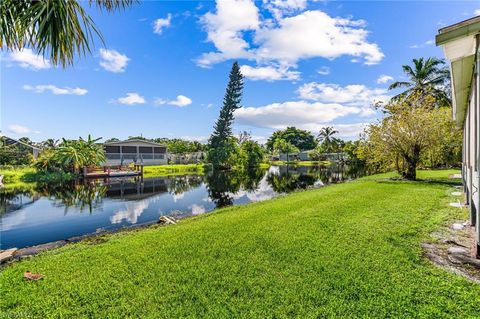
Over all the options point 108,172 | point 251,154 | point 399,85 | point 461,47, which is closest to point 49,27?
point 461,47

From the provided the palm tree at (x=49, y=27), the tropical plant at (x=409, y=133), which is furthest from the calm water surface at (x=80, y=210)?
the tropical plant at (x=409, y=133)

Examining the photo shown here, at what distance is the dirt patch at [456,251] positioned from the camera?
399cm

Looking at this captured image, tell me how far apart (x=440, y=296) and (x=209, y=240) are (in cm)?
399

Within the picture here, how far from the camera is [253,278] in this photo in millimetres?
3797

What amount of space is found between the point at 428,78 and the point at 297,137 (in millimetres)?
61069

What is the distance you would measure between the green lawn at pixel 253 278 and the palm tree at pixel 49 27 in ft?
10.6

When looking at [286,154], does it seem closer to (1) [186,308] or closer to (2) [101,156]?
(2) [101,156]

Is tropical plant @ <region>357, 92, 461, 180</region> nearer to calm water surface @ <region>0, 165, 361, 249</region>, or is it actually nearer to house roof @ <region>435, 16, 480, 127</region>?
calm water surface @ <region>0, 165, 361, 249</region>

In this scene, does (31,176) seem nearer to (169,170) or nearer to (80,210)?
(169,170)

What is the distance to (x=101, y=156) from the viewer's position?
32344 mm

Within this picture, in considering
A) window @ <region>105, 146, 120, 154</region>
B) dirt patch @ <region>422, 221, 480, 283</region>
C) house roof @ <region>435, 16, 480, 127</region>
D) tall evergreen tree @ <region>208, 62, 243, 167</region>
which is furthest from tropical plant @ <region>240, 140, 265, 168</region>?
Answer: house roof @ <region>435, 16, 480, 127</region>

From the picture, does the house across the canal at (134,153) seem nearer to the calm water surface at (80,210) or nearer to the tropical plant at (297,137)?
the calm water surface at (80,210)

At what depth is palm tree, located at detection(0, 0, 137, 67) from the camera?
3090mm

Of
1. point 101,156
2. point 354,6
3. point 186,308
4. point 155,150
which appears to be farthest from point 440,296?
point 155,150
